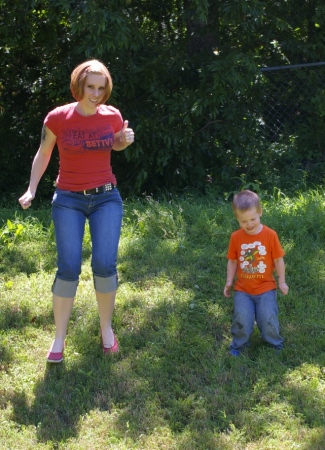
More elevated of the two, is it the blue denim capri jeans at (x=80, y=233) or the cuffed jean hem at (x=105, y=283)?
the blue denim capri jeans at (x=80, y=233)

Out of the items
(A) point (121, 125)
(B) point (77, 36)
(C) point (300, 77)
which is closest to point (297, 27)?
(C) point (300, 77)

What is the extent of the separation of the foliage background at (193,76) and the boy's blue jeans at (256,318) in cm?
339

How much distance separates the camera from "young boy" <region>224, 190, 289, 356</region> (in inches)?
176

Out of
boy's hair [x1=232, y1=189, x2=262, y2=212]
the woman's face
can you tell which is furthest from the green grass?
the woman's face

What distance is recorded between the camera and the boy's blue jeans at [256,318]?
4.48 m

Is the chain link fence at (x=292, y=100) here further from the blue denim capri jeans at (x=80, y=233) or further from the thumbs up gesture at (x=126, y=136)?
the blue denim capri jeans at (x=80, y=233)

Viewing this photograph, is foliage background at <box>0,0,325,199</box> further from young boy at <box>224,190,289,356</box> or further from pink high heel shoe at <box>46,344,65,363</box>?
pink high heel shoe at <box>46,344,65,363</box>

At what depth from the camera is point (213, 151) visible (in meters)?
8.65

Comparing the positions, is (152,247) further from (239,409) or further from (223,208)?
(239,409)

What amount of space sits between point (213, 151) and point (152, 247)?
9.06 feet

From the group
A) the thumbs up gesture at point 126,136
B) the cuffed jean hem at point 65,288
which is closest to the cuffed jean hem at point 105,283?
the cuffed jean hem at point 65,288

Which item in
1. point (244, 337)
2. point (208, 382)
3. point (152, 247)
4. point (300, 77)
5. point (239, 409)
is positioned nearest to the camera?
point (239, 409)

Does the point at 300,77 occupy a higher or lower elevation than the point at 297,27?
lower

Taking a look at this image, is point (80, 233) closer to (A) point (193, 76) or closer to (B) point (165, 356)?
(B) point (165, 356)
